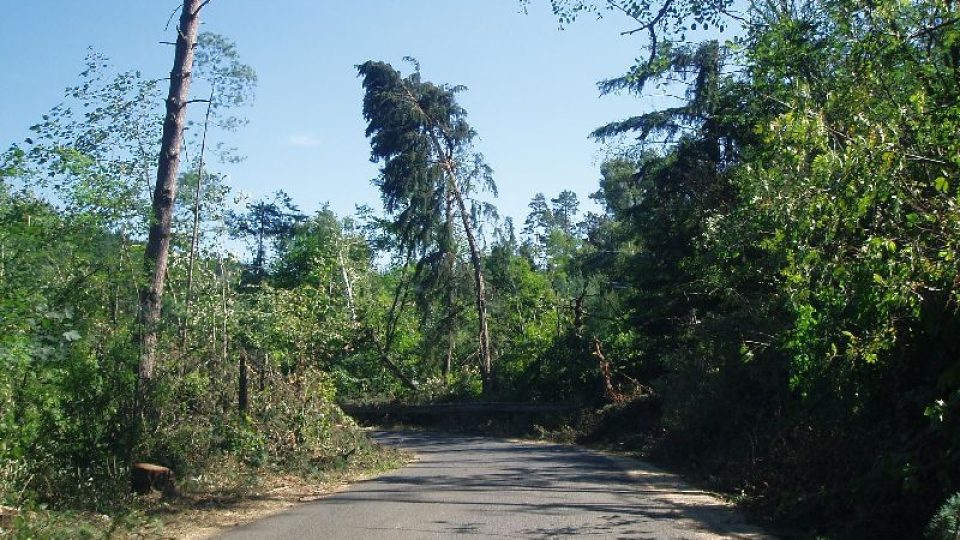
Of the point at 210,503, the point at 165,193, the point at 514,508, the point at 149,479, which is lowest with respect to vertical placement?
the point at 514,508

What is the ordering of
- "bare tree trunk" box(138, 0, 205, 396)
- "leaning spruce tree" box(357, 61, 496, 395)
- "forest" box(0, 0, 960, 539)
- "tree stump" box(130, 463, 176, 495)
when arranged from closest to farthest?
"forest" box(0, 0, 960, 539) < "tree stump" box(130, 463, 176, 495) < "bare tree trunk" box(138, 0, 205, 396) < "leaning spruce tree" box(357, 61, 496, 395)

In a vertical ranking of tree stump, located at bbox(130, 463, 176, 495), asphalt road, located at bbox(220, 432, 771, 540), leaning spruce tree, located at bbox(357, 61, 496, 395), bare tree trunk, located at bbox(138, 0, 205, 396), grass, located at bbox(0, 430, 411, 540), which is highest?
leaning spruce tree, located at bbox(357, 61, 496, 395)

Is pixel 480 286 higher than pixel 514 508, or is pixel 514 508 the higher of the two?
pixel 480 286

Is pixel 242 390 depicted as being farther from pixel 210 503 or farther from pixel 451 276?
pixel 451 276

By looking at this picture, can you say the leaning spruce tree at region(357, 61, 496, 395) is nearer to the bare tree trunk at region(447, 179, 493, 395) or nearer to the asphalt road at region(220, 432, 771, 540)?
the bare tree trunk at region(447, 179, 493, 395)

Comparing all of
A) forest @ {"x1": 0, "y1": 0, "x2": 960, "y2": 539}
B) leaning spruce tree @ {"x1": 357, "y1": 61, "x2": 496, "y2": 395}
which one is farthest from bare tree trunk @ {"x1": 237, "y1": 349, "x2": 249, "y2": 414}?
leaning spruce tree @ {"x1": 357, "y1": 61, "x2": 496, "y2": 395}

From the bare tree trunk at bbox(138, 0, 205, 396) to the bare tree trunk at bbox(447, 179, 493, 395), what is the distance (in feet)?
79.1

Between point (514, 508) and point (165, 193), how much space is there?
8063mm

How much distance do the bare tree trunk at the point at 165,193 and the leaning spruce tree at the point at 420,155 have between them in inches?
893

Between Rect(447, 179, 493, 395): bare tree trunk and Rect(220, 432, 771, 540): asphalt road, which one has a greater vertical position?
Rect(447, 179, 493, 395): bare tree trunk

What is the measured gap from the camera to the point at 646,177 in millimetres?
28781

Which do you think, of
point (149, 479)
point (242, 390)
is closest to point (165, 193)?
point (242, 390)

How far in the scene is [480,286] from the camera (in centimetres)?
3991

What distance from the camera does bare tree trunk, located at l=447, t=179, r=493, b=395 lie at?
39.6m
